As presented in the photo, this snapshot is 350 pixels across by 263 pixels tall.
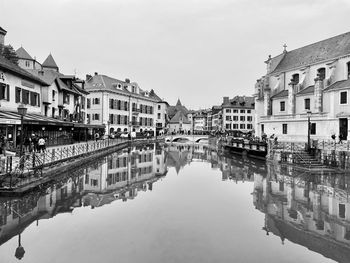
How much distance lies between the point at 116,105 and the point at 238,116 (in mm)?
42152

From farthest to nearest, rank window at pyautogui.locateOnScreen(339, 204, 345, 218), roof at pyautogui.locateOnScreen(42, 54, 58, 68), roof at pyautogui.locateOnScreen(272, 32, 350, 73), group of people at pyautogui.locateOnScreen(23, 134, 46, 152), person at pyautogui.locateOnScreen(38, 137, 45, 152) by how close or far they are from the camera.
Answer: roof at pyautogui.locateOnScreen(42, 54, 58, 68), roof at pyautogui.locateOnScreen(272, 32, 350, 73), group of people at pyautogui.locateOnScreen(23, 134, 46, 152), person at pyautogui.locateOnScreen(38, 137, 45, 152), window at pyautogui.locateOnScreen(339, 204, 345, 218)

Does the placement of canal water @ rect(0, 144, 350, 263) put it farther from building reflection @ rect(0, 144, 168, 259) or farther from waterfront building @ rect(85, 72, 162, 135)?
waterfront building @ rect(85, 72, 162, 135)

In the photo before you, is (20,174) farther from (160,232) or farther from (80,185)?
(160,232)

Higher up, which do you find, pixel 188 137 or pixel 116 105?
pixel 116 105

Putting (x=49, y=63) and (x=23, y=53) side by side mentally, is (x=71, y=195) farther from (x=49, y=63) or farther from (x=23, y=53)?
(x=23, y=53)

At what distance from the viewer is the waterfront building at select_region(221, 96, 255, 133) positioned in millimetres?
92125

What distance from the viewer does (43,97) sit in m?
34.7

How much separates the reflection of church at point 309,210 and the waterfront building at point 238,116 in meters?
69.0

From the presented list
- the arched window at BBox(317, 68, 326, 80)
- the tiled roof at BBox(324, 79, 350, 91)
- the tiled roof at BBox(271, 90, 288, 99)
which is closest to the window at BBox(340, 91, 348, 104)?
the tiled roof at BBox(324, 79, 350, 91)

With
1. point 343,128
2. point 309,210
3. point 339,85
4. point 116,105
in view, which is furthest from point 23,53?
point 309,210

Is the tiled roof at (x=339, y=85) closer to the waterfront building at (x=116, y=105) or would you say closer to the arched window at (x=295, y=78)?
the arched window at (x=295, y=78)

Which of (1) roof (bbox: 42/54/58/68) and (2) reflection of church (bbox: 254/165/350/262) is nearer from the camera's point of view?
(2) reflection of church (bbox: 254/165/350/262)

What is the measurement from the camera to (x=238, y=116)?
3661 inches

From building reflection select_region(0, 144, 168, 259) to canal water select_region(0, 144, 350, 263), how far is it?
0.15ft
